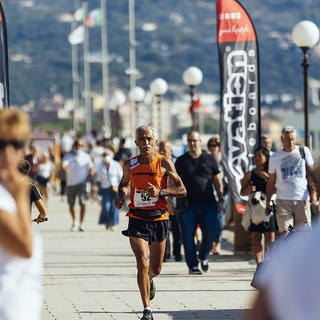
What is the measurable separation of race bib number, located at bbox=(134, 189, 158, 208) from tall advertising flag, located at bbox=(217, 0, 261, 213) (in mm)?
5198

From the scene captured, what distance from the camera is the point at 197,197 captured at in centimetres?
1491

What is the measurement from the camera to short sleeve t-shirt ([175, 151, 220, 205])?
14.9 metres

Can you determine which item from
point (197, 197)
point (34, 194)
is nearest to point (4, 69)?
point (197, 197)

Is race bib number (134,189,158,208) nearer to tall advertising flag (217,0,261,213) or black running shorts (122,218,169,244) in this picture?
black running shorts (122,218,169,244)

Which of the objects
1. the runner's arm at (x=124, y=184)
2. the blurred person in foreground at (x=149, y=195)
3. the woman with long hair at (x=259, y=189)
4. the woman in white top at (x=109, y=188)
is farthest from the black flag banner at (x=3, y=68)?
the woman in white top at (x=109, y=188)

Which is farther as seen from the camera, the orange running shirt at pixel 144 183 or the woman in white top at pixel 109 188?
the woman in white top at pixel 109 188

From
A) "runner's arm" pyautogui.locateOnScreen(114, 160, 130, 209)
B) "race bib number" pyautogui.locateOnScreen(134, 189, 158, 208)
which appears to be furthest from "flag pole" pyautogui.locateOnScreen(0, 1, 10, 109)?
"race bib number" pyautogui.locateOnScreen(134, 189, 158, 208)

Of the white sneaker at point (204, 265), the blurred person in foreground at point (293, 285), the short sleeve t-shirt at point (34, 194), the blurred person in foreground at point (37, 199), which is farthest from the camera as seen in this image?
the white sneaker at point (204, 265)

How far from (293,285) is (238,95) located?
13.0 metres

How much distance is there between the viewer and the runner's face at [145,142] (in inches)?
434

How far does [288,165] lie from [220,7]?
3806 mm

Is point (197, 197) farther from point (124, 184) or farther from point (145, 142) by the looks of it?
point (145, 142)

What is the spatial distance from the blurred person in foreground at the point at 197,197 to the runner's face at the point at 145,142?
12.3 feet

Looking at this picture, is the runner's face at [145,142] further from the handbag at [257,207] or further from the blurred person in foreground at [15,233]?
the blurred person in foreground at [15,233]
